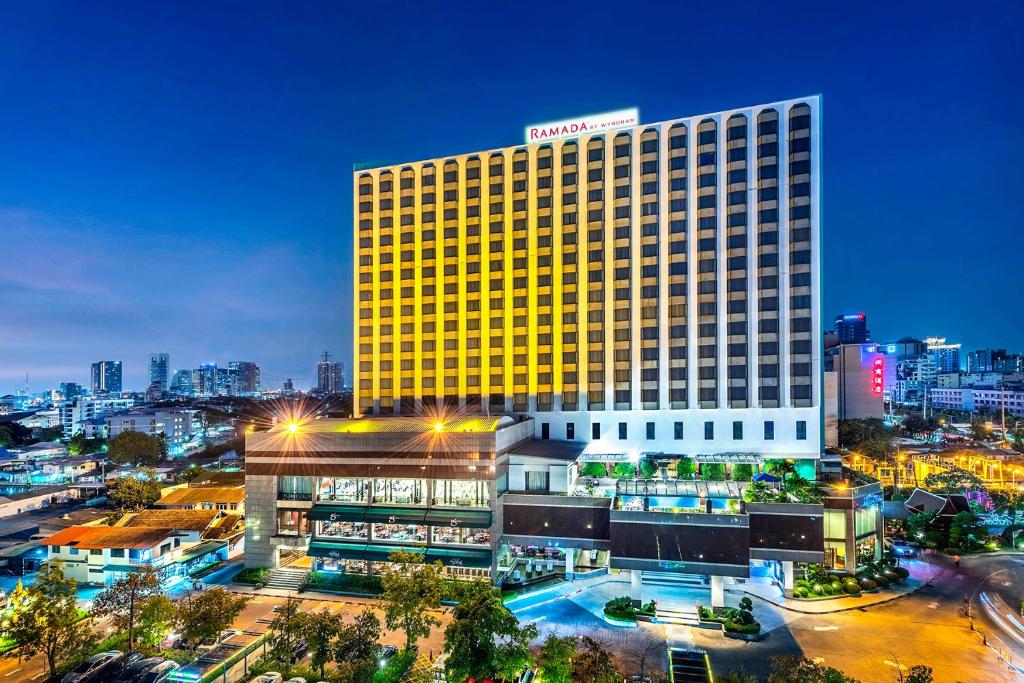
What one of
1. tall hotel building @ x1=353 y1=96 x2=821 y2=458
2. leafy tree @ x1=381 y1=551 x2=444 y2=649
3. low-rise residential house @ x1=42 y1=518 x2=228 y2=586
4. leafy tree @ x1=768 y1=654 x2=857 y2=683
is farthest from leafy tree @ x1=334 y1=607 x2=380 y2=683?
tall hotel building @ x1=353 y1=96 x2=821 y2=458

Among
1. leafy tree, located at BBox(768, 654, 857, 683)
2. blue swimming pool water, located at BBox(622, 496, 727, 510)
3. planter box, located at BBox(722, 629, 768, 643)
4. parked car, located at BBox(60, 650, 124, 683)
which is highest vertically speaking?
blue swimming pool water, located at BBox(622, 496, 727, 510)

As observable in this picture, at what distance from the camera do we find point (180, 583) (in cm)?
4697

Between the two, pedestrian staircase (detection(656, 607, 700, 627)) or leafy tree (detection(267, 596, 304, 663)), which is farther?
pedestrian staircase (detection(656, 607, 700, 627))

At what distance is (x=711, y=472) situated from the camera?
50.5 meters

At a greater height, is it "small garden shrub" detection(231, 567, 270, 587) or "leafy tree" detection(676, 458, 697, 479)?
"leafy tree" detection(676, 458, 697, 479)

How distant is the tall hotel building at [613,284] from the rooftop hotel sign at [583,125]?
186 millimetres

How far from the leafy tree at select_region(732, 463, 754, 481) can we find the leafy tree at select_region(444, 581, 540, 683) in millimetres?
31559

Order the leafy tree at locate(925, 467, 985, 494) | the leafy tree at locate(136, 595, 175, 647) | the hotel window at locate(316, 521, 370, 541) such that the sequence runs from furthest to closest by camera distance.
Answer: the leafy tree at locate(925, 467, 985, 494), the hotel window at locate(316, 521, 370, 541), the leafy tree at locate(136, 595, 175, 647)

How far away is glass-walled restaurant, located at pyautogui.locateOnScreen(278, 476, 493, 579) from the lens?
44094 millimetres

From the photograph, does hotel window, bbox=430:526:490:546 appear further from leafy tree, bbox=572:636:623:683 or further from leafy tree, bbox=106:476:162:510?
leafy tree, bbox=106:476:162:510

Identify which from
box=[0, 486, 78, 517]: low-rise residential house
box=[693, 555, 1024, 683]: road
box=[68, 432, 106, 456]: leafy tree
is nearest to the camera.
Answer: box=[693, 555, 1024, 683]: road

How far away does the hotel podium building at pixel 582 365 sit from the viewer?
144ft

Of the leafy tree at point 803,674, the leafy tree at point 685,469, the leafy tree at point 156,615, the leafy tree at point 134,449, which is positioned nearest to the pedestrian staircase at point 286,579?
the leafy tree at point 156,615

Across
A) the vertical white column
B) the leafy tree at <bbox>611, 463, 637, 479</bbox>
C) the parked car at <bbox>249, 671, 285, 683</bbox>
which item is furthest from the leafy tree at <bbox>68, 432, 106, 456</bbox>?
the vertical white column
